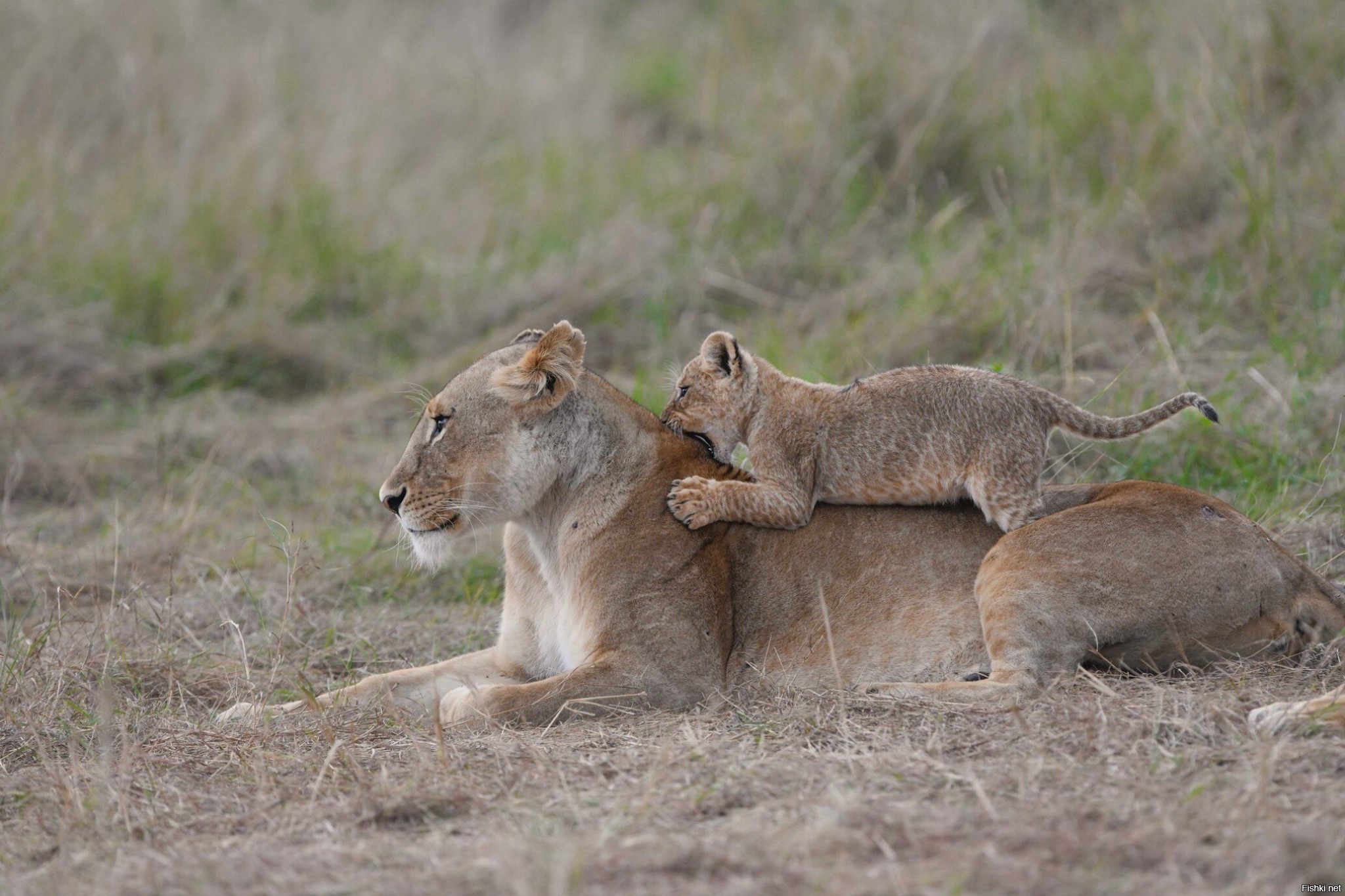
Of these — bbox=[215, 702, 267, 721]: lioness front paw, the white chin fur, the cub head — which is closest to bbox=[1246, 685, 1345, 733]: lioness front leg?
the cub head

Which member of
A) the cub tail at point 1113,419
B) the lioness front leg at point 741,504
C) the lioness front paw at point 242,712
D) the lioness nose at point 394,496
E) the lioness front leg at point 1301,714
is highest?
the cub tail at point 1113,419

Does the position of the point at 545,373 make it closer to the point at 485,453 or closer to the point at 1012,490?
the point at 485,453

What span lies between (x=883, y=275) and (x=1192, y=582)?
4.01 m

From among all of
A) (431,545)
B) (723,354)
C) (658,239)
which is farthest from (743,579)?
(658,239)

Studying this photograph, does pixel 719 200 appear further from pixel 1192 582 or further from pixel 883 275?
pixel 1192 582

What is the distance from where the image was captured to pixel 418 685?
15.6ft

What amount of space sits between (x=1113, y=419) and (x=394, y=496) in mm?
2178

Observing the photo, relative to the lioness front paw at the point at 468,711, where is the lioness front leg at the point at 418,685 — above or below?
below

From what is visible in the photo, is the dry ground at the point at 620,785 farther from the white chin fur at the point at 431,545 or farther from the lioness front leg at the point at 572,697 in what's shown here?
the white chin fur at the point at 431,545

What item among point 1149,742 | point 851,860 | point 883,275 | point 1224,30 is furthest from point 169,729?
point 1224,30

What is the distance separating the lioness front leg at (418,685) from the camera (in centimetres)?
450

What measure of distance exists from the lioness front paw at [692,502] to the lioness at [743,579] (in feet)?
0.22

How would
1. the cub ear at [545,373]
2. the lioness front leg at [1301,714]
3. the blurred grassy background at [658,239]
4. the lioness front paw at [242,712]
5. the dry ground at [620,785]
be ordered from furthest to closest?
the blurred grassy background at [658,239]
the cub ear at [545,373]
the lioness front paw at [242,712]
the lioness front leg at [1301,714]
the dry ground at [620,785]

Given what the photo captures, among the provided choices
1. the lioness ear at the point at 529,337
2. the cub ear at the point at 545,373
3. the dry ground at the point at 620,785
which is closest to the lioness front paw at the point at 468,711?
the dry ground at the point at 620,785
